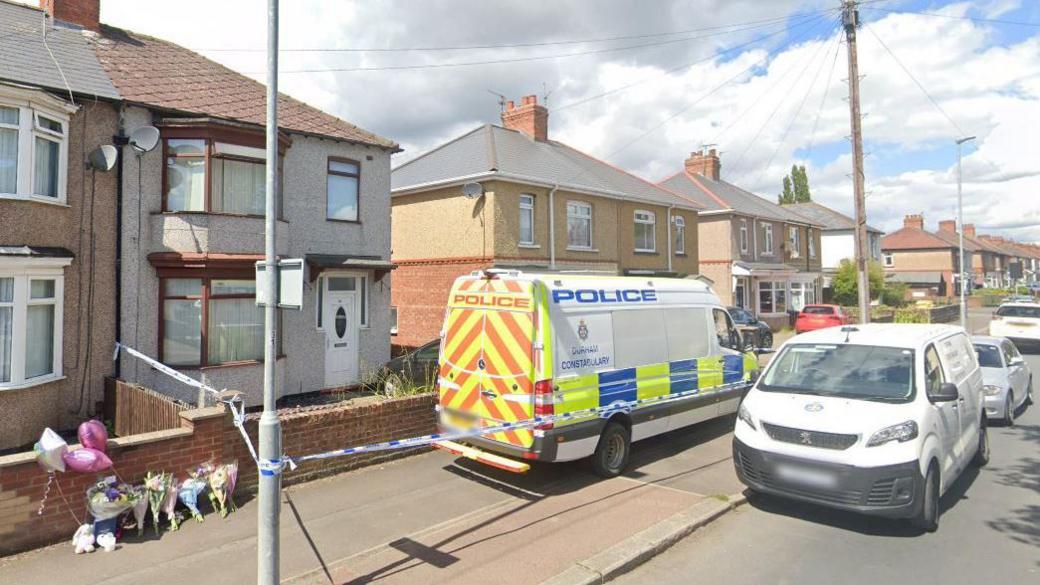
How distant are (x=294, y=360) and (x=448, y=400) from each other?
222 inches

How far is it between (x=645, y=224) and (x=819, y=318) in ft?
29.2

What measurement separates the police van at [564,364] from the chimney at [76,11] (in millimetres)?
10061

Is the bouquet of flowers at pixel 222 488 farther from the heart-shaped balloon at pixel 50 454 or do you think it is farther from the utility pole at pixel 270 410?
the utility pole at pixel 270 410

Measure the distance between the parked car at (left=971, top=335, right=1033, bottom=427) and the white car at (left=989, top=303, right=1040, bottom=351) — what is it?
1060 cm

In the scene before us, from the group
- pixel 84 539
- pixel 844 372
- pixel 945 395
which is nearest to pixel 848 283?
pixel 844 372

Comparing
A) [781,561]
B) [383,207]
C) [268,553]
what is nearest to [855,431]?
[781,561]

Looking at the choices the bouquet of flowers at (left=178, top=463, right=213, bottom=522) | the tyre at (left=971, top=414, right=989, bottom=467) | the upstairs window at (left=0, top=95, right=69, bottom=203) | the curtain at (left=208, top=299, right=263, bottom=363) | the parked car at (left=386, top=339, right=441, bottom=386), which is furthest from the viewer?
the parked car at (left=386, top=339, right=441, bottom=386)

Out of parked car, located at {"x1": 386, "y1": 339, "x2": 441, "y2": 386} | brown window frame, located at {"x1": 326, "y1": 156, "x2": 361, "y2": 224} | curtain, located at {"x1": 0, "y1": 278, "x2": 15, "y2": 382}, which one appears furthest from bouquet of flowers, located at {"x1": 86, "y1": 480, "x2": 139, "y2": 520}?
brown window frame, located at {"x1": 326, "y1": 156, "x2": 361, "y2": 224}

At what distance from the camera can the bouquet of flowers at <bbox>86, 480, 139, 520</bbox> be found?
5.36 meters

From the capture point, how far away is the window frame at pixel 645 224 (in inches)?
844

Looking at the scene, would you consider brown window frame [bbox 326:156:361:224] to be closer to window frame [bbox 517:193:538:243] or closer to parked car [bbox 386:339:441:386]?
parked car [bbox 386:339:441:386]

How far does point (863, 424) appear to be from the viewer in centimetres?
557

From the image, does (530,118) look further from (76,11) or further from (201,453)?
(201,453)

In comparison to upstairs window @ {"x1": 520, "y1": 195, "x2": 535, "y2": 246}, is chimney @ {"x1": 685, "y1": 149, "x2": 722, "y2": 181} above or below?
above
